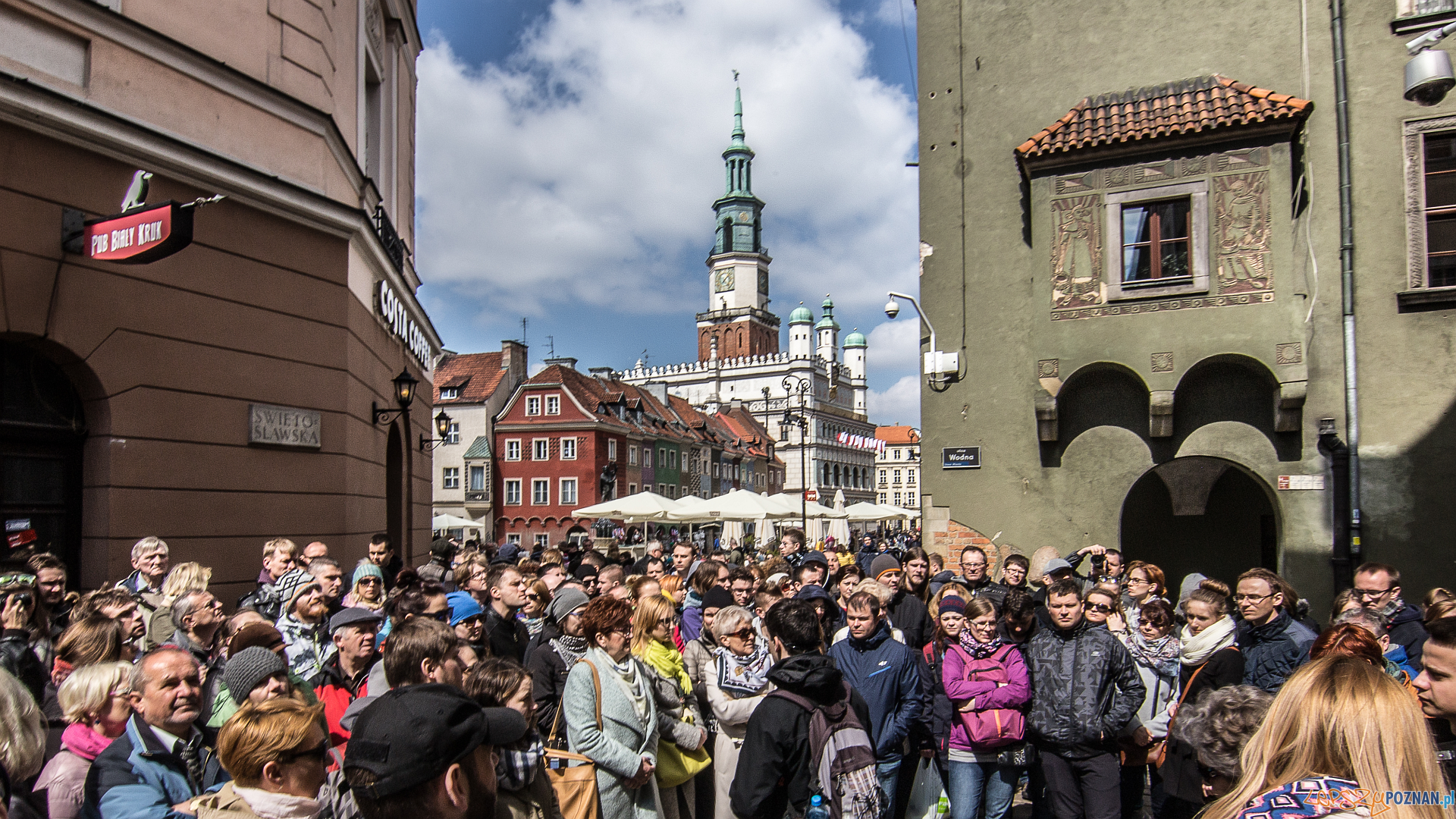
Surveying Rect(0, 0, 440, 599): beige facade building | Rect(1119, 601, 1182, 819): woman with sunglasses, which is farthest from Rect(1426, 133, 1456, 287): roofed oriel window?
Rect(0, 0, 440, 599): beige facade building

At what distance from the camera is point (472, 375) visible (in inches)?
2399

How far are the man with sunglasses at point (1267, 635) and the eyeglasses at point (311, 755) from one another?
504 centimetres

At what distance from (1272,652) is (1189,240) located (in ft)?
27.0

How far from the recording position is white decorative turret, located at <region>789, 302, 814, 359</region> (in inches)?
5610

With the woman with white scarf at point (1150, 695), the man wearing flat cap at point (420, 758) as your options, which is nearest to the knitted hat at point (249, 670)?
the man wearing flat cap at point (420, 758)

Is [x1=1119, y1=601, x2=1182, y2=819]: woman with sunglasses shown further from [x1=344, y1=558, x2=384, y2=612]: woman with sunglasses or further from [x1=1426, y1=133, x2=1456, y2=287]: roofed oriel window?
[x1=1426, y1=133, x2=1456, y2=287]: roofed oriel window

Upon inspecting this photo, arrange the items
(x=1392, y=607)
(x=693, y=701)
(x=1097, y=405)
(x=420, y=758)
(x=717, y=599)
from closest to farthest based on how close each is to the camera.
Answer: (x=420, y=758) < (x=693, y=701) < (x=1392, y=607) < (x=717, y=599) < (x=1097, y=405)

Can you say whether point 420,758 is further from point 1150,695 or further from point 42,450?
point 42,450

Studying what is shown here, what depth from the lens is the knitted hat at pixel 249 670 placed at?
164 inches

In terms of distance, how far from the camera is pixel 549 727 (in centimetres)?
559

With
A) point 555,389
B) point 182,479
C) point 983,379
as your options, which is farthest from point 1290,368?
point 555,389

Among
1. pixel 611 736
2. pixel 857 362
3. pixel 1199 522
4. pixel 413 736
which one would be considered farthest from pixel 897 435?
pixel 413 736

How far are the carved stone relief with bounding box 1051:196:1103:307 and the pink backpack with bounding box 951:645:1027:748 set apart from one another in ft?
26.3

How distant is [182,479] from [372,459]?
368 centimetres
